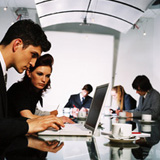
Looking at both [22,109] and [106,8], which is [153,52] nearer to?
[106,8]

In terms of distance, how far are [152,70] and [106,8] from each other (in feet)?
11.3

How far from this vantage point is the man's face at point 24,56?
141 cm

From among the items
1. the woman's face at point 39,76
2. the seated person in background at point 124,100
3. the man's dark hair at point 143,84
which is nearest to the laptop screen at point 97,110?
the woman's face at point 39,76

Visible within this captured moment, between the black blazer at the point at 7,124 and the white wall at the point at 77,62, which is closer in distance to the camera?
the black blazer at the point at 7,124

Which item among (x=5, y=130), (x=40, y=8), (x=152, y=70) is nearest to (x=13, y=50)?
(x=5, y=130)

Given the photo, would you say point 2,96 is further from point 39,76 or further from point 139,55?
point 139,55

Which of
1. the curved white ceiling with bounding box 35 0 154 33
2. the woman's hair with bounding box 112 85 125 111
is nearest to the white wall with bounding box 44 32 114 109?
the curved white ceiling with bounding box 35 0 154 33

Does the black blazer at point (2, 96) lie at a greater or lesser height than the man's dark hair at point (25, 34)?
lesser

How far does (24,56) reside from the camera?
56.6 inches

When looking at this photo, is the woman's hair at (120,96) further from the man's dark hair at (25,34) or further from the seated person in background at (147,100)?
the man's dark hair at (25,34)

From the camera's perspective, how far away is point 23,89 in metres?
A: 1.91

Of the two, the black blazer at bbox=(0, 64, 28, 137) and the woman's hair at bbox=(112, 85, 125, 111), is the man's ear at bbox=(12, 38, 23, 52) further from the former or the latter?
the woman's hair at bbox=(112, 85, 125, 111)

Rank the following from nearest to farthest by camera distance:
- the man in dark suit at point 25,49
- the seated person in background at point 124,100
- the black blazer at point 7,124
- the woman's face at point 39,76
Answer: the black blazer at point 7,124 < the man in dark suit at point 25,49 < the woman's face at point 39,76 < the seated person in background at point 124,100

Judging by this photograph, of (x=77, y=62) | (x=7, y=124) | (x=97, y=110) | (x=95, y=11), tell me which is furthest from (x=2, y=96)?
(x=77, y=62)
